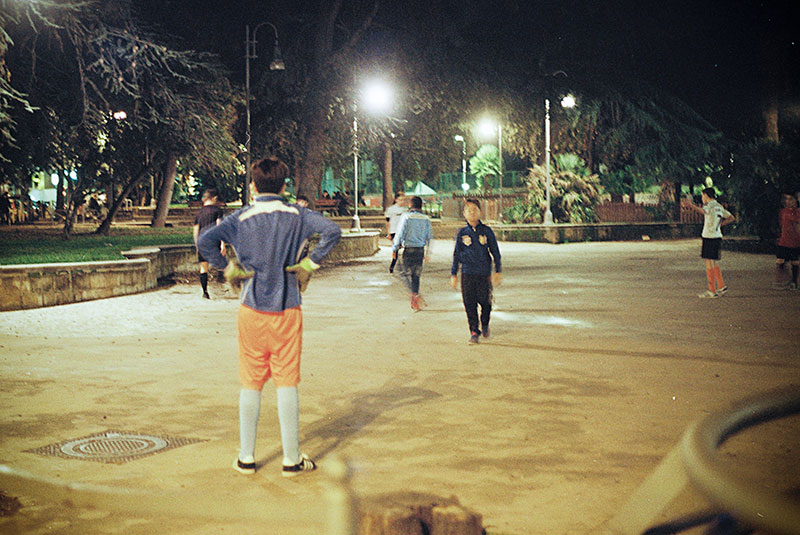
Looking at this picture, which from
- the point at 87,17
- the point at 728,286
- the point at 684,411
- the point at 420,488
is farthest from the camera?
the point at 87,17

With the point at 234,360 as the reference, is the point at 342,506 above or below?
above

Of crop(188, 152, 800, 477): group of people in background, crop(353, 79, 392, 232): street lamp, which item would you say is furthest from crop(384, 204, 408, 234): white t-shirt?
crop(353, 79, 392, 232): street lamp

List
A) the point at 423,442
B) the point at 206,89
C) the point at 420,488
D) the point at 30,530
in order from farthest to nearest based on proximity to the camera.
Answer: the point at 206,89
the point at 423,442
the point at 420,488
the point at 30,530

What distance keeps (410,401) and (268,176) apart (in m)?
2.75

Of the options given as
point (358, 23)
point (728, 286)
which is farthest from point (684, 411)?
point (358, 23)

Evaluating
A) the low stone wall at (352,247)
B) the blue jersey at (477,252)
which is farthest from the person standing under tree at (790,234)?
the low stone wall at (352,247)

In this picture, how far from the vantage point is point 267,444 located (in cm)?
646

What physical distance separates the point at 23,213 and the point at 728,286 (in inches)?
1577

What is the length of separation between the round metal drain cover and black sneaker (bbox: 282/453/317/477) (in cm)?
111

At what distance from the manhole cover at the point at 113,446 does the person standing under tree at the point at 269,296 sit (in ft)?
2.69

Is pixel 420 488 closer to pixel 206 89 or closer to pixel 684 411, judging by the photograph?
pixel 684 411

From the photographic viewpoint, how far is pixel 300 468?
18.7 ft

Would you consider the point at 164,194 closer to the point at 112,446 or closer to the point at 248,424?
the point at 112,446

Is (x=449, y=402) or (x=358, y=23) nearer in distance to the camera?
(x=449, y=402)
